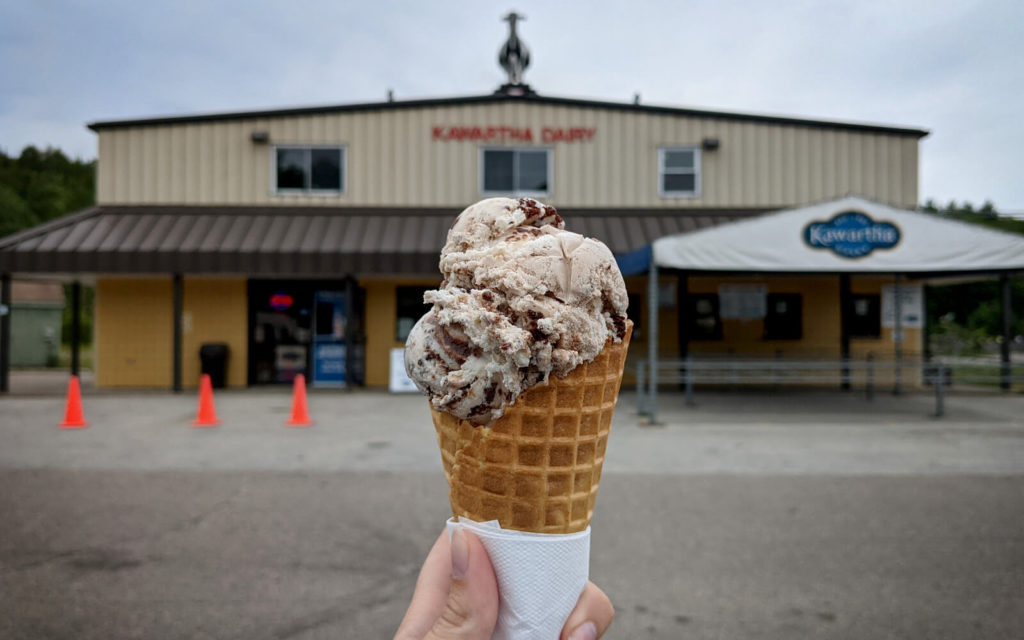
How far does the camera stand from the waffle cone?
7.03 ft

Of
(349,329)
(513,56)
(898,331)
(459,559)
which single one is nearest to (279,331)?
(349,329)

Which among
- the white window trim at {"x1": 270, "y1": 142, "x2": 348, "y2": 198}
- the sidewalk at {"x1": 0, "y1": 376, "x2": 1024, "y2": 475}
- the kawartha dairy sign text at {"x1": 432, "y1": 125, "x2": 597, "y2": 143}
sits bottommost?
the sidewalk at {"x1": 0, "y1": 376, "x2": 1024, "y2": 475}

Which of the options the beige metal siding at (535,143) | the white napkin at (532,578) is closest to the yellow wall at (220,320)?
the beige metal siding at (535,143)

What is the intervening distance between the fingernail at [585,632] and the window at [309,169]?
16.0 meters

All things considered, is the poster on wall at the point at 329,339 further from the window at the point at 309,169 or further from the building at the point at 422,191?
the window at the point at 309,169

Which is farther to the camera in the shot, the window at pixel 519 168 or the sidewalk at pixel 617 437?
the window at pixel 519 168

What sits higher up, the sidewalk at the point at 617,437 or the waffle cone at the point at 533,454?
the waffle cone at the point at 533,454

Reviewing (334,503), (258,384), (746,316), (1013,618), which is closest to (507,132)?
(746,316)

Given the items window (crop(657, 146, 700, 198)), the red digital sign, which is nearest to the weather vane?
window (crop(657, 146, 700, 198))

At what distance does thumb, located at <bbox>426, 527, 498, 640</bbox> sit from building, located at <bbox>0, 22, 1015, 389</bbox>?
1448cm

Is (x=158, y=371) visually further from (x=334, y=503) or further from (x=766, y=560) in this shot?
(x=766, y=560)

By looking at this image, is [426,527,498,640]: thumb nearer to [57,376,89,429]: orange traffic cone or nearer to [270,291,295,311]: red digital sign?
[57,376,89,429]: orange traffic cone

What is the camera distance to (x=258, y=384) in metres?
16.7

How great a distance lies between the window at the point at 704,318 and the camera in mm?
16719
